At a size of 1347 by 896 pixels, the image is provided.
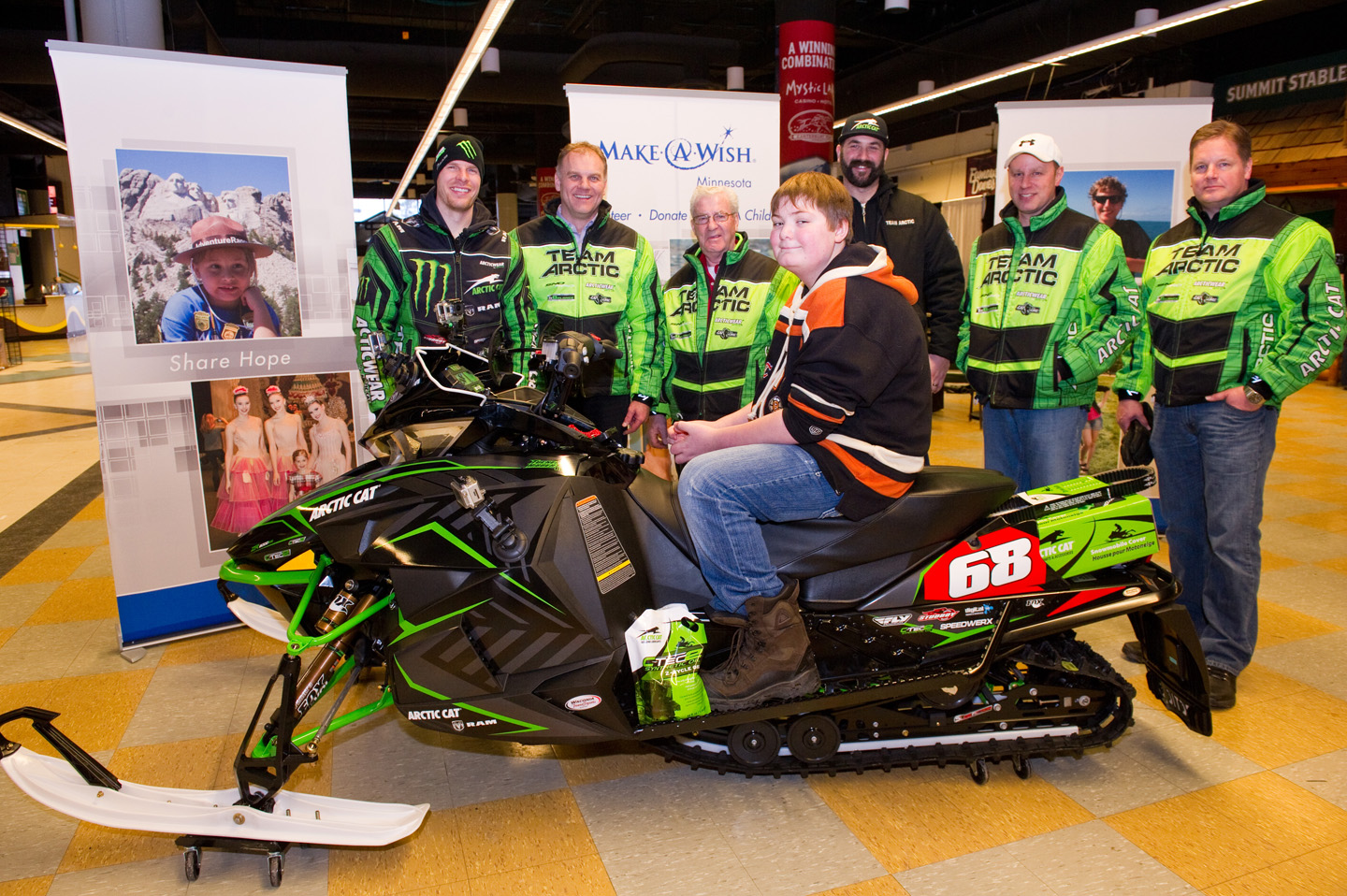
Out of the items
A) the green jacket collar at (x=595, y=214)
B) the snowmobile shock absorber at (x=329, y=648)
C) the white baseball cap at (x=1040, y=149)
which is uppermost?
the white baseball cap at (x=1040, y=149)

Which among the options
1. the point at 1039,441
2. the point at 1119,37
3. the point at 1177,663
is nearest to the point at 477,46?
the point at 1119,37

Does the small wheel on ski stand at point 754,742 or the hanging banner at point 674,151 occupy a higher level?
the hanging banner at point 674,151

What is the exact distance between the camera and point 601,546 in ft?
7.07

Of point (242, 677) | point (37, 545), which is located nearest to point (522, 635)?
point (242, 677)

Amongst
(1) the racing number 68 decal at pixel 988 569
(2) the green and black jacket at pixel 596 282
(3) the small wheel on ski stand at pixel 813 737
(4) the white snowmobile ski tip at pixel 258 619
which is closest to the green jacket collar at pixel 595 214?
(2) the green and black jacket at pixel 596 282

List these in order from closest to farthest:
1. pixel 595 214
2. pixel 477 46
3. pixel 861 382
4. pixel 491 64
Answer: pixel 861 382
pixel 595 214
pixel 477 46
pixel 491 64

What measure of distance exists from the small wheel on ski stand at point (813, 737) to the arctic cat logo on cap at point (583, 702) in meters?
0.53

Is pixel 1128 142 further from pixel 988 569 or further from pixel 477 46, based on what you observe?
pixel 477 46

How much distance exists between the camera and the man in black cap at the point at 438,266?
3.00 m

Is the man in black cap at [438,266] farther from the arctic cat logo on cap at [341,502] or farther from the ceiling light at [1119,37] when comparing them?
the ceiling light at [1119,37]

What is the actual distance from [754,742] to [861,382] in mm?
999

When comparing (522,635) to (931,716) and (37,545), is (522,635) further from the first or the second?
(37,545)

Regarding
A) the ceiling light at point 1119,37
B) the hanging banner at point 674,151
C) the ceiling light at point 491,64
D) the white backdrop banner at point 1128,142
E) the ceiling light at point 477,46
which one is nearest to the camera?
the hanging banner at point 674,151

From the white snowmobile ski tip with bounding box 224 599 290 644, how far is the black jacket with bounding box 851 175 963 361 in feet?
8.67
